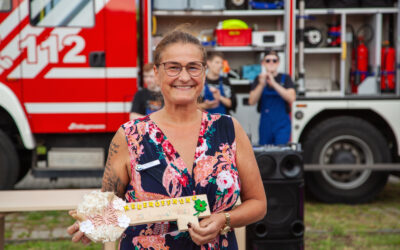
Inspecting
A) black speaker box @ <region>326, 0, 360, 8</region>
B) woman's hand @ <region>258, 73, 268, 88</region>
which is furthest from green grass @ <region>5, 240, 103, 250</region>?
black speaker box @ <region>326, 0, 360, 8</region>

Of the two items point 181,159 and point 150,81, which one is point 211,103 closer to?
point 150,81

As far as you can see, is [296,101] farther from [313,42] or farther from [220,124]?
[220,124]

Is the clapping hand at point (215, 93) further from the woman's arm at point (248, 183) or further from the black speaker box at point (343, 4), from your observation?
the woman's arm at point (248, 183)

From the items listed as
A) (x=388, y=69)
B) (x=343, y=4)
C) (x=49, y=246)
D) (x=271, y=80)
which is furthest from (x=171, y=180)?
(x=388, y=69)

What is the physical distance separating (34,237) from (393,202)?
13.6 ft

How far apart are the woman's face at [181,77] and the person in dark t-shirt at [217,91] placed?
10.2 ft

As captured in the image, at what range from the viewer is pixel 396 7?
5.84 meters

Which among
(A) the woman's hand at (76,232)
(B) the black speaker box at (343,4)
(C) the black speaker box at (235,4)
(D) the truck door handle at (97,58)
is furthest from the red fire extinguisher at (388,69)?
(A) the woman's hand at (76,232)

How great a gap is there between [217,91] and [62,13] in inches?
71.0

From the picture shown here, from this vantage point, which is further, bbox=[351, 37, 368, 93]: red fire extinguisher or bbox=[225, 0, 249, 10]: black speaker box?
bbox=[351, 37, 368, 93]: red fire extinguisher

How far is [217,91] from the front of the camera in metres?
5.16

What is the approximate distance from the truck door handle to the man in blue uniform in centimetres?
160

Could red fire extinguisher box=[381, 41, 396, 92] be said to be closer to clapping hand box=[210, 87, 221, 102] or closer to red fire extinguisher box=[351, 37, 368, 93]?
red fire extinguisher box=[351, 37, 368, 93]

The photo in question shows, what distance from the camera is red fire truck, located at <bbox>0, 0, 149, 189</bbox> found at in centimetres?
529
